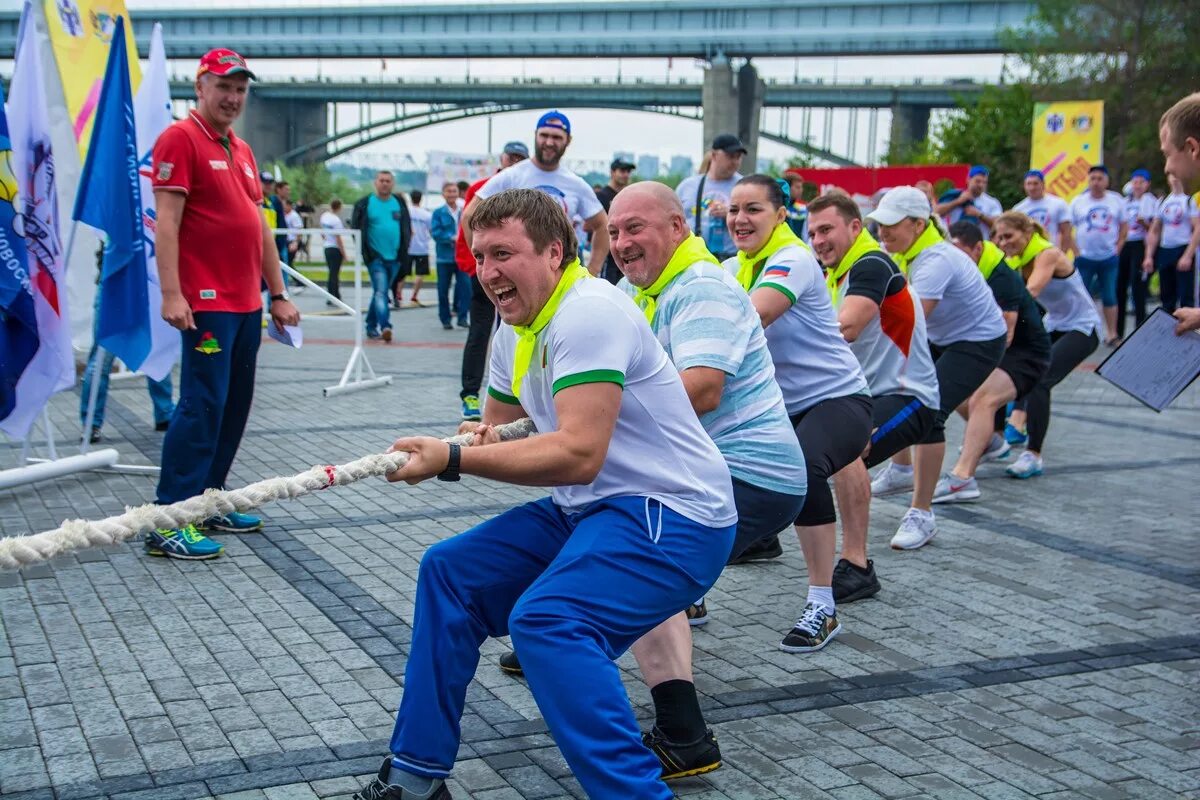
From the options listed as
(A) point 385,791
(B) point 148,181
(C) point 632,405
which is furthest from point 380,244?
(A) point 385,791

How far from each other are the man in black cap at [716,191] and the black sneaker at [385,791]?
7194 mm

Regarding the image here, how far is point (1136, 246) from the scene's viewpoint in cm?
1691

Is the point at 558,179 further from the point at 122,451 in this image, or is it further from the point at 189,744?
the point at 189,744

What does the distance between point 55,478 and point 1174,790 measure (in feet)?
19.0

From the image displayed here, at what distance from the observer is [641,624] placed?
302 cm

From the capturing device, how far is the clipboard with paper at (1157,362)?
5711 mm

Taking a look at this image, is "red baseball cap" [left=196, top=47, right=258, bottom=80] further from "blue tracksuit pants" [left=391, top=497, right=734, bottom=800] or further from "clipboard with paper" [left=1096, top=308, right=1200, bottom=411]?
"clipboard with paper" [left=1096, top=308, right=1200, bottom=411]

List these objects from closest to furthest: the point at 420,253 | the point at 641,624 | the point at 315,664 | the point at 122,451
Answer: the point at 641,624 < the point at 315,664 < the point at 122,451 < the point at 420,253

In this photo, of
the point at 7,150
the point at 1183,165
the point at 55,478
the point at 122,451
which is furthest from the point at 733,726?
the point at 122,451

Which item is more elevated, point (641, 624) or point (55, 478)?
point (641, 624)

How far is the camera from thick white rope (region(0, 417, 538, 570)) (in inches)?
103

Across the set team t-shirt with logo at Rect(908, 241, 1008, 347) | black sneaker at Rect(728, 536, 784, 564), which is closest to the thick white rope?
black sneaker at Rect(728, 536, 784, 564)

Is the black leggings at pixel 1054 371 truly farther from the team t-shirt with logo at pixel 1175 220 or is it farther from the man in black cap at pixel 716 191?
the team t-shirt with logo at pixel 1175 220

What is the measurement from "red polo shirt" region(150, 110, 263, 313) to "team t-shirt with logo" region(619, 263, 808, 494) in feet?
7.95
